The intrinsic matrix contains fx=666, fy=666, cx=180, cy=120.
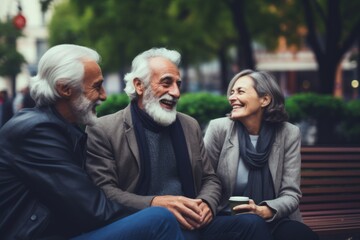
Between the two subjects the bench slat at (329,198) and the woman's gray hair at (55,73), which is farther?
the bench slat at (329,198)

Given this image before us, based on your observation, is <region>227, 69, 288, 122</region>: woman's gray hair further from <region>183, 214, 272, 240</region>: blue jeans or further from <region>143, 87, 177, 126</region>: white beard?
<region>183, 214, 272, 240</region>: blue jeans

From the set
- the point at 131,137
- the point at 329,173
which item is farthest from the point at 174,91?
the point at 329,173

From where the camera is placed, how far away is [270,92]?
4.67m

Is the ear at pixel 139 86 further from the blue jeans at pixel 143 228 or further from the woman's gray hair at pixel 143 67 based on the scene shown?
the blue jeans at pixel 143 228

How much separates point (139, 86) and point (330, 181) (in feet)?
6.45

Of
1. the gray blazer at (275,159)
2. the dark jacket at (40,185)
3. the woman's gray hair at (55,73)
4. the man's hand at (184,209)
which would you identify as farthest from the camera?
the gray blazer at (275,159)

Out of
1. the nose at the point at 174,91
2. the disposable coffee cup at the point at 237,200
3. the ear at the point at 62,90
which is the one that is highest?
the ear at the point at 62,90

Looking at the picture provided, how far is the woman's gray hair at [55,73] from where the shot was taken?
137 inches

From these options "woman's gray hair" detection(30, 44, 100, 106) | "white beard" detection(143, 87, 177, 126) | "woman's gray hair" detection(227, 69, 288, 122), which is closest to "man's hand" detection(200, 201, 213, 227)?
"white beard" detection(143, 87, 177, 126)

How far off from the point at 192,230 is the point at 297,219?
932 mm

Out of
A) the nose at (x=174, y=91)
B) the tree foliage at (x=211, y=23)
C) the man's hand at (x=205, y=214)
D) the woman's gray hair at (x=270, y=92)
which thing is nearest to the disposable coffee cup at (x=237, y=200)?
the man's hand at (x=205, y=214)

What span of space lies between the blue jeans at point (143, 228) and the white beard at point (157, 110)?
935mm

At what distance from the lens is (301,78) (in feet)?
216

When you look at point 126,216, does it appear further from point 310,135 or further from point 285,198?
point 310,135
